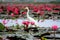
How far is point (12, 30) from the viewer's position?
372cm

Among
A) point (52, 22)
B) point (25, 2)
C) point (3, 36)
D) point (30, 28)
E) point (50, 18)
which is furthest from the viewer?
point (25, 2)

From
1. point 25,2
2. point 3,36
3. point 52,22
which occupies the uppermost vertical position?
point 25,2

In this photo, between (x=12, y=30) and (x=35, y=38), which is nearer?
(x=35, y=38)

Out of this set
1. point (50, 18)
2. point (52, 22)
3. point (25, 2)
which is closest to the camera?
point (52, 22)

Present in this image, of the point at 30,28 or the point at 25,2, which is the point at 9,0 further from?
the point at 30,28

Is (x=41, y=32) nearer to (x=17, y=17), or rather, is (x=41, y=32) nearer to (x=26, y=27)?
(x=26, y=27)

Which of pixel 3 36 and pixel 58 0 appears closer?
pixel 3 36

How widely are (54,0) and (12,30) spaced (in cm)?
584

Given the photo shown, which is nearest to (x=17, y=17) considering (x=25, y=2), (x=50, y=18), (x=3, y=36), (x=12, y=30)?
(x=50, y=18)

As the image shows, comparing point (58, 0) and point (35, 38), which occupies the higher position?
point (58, 0)

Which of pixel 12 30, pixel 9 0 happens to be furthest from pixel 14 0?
pixel 12 30

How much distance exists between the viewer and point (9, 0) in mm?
9477

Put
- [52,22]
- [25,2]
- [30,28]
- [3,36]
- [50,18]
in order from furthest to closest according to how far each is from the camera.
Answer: [25,2]
[50,18]
[52,22]
[30,28]
[3,36]

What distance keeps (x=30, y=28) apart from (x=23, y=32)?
7.4 inches
